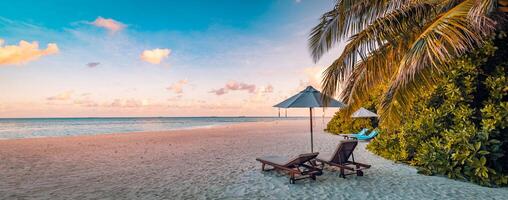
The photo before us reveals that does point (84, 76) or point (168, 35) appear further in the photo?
point (84, 76)

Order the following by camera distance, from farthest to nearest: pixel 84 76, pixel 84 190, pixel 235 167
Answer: pixel 84 76 → pixel 235 167 → pixel 84 190

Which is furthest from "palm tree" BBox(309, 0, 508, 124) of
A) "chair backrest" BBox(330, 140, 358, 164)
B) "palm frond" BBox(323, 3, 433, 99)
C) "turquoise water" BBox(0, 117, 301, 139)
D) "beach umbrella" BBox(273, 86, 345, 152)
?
"turquoise water" BBox(0, 117, 301, 139)

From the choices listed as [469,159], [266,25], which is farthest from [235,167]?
[266,25]

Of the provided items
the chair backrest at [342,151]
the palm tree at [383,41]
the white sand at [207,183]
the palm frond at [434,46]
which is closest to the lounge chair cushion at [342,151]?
the chair backrest at [342,151]

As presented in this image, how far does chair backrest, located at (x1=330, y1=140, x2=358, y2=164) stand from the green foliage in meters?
0.93

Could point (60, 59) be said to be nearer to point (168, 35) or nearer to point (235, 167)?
point (168, 35)

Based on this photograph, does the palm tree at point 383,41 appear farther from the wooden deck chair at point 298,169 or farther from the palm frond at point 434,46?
the wooden deck chair at point 298,169

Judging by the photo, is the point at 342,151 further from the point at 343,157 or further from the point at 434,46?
the point at 434,46

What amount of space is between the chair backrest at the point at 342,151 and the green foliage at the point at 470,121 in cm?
93

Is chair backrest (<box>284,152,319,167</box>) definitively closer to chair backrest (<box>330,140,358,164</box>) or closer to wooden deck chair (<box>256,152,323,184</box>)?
wooden deck chair (<box>256,152,323,184</box>)

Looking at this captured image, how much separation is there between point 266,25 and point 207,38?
5.57 meters

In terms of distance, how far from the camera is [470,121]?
5.38 meters

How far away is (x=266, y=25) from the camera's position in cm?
1525

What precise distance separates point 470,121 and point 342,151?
255 centimetres
